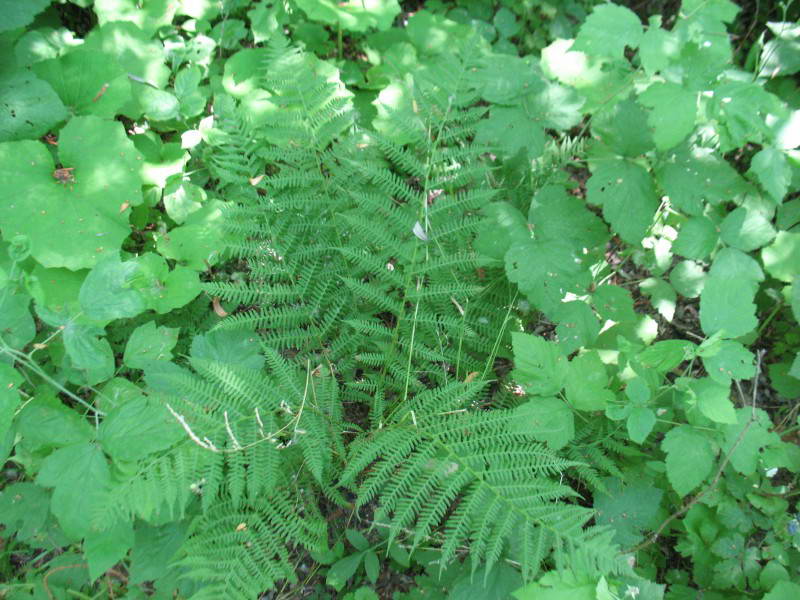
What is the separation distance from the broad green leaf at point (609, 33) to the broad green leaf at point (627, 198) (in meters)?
0.41

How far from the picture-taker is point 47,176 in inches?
87.1

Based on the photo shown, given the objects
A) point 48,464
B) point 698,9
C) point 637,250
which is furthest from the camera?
point 637,250

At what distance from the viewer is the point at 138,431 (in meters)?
1.66

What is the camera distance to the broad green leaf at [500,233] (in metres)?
2.00

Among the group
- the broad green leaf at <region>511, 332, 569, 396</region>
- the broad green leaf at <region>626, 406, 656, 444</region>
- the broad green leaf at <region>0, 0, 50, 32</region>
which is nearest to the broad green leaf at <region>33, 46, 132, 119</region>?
the broad green leaf at <region>0, 0, 50, 32</region>

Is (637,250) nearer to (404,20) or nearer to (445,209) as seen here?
(445,209)

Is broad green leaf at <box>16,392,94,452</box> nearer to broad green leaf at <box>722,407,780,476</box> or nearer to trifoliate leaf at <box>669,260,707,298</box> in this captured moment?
broad green leaf at <box>722,407,780,476</box>

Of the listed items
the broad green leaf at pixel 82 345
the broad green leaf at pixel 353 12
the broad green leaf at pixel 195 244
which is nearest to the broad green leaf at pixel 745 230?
the broad green leaf at pixel 353 12

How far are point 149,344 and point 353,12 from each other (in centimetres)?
176

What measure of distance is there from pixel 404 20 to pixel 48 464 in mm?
2829

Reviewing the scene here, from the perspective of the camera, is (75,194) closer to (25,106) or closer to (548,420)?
(25,106)

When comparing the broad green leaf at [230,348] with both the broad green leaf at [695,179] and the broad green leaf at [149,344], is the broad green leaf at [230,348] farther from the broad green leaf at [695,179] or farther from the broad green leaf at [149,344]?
the broad green leaf at [695,179]

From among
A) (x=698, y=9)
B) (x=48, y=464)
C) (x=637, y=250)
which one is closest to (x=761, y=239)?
(x=637, y=250)

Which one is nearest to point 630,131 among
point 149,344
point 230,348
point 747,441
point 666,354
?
point 666,354
